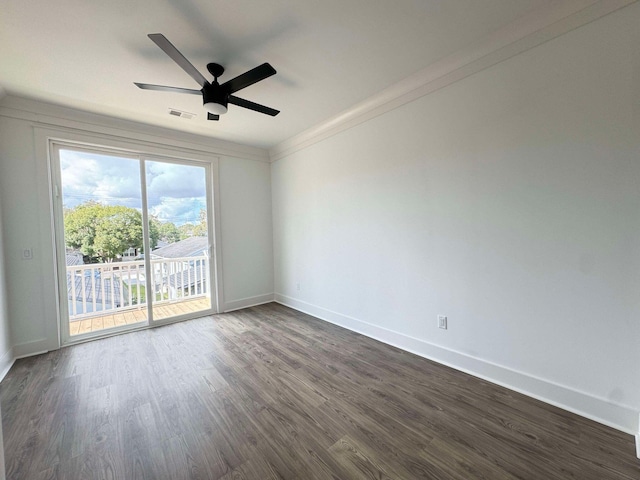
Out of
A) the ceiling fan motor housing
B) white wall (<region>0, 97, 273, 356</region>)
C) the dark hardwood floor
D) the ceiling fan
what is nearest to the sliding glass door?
white wall (<region>0, 97, 273, 356</region>)

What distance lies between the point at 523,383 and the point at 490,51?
262 centimetres

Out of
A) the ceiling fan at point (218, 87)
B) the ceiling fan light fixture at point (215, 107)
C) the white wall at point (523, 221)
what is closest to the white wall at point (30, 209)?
the ceiling fan at point (218, 87)

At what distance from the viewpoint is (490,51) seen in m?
2.07

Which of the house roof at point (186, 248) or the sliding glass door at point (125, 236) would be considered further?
the house roof at point (186, 248)

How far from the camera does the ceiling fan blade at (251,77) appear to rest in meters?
1.85

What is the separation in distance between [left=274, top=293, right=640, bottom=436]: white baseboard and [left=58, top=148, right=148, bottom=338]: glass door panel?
11.1ft

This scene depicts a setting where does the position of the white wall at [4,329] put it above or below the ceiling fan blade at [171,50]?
below

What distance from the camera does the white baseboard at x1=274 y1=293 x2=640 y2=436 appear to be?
65.6 inches

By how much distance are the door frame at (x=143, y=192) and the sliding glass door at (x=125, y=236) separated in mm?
14

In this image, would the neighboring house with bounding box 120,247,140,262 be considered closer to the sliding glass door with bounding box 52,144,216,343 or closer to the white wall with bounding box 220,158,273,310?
the sliding glass door with bounding box 52,144,216,343

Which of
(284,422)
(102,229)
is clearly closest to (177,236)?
(102,229)

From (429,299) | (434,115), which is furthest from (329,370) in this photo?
(434,115)

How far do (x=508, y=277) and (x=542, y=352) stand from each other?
0.58m

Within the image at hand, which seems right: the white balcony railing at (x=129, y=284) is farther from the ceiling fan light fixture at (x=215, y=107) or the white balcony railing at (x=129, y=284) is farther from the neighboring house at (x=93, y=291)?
the ceiling fan light fixture at (x=215, y=107)
